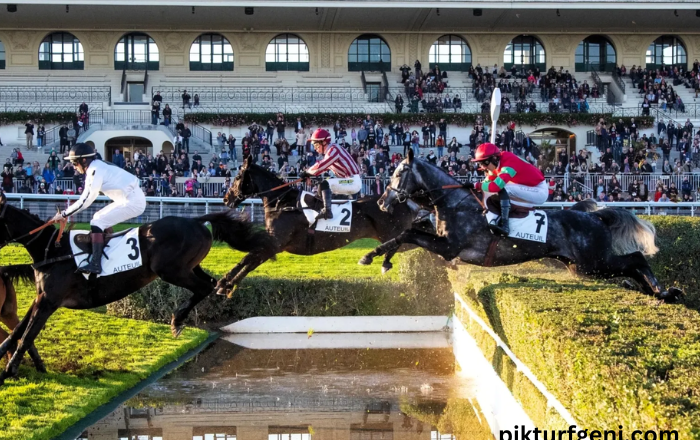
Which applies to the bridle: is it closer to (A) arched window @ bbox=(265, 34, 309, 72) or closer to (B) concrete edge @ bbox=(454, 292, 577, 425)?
(B) concrete edge @ bbox=(454, 292, 577, 425)

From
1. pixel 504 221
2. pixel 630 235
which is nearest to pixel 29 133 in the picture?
pixel 504 221

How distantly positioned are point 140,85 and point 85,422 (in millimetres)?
30455

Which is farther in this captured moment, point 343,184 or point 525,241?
point 343,184

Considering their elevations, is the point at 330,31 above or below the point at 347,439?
above

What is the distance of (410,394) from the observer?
29.7 feet

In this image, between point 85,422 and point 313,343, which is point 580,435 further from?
point 313,343

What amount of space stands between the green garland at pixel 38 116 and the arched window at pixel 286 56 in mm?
9357

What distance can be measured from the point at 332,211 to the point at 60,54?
1179 inches

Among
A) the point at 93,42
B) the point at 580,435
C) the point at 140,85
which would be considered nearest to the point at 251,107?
the point at 140,85

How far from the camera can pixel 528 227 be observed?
31.6 ft

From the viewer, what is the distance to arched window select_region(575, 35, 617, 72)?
3916cm

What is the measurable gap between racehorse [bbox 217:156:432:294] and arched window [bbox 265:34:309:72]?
27800 millimetres

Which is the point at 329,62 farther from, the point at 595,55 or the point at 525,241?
the point at 525,241

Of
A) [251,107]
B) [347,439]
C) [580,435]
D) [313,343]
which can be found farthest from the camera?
[251,107]
